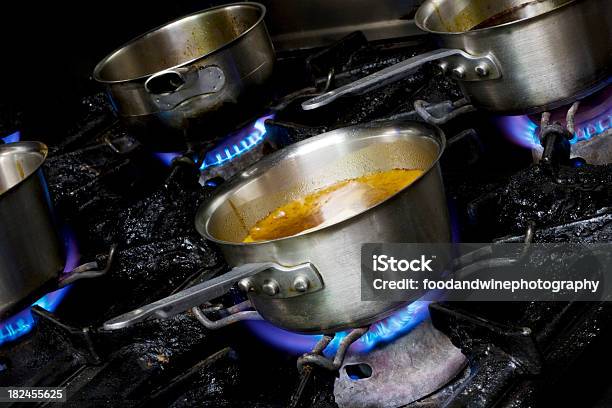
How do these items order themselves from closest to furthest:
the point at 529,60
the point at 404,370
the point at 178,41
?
the point at 404,370 → the point at 529,60 → the point at 178,41

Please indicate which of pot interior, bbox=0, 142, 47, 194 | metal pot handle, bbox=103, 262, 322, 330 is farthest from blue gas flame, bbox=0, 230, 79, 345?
metal pot handle, bbox=103, 262, 322, 330

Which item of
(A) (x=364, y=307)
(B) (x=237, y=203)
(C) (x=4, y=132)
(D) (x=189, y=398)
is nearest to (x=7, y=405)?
(D) (x=189, y=398)

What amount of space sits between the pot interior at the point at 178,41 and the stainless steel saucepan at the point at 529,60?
1.74 ft

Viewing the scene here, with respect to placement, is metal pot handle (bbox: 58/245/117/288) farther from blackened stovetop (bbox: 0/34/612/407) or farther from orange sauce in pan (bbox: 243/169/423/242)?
orange sauce in pan (bbox: 243/169/423/242)

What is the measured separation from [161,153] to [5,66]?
1.55ft

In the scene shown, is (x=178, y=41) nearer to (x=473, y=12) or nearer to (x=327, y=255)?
(x=473, y=12)

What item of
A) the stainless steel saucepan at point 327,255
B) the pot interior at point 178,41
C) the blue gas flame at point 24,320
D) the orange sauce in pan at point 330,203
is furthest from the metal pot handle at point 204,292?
the pot interior at point 178,41

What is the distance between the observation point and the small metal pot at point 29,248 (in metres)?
1.29

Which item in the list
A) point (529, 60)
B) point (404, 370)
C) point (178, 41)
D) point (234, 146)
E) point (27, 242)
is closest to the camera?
point (404, 370)

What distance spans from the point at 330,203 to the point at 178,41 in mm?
732

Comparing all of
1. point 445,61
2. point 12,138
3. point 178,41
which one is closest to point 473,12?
point 445,61

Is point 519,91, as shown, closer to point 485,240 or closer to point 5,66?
point 485,240

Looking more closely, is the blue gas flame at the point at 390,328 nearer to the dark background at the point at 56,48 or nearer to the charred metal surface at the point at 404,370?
the charred metal surface at the point at 404,370

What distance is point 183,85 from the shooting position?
1453mm
